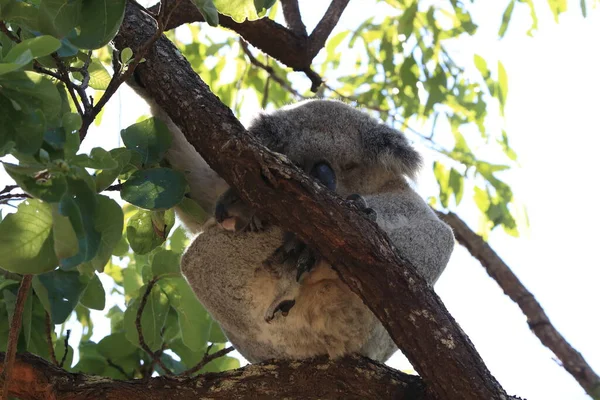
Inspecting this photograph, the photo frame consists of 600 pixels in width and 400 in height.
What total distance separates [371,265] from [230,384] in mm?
709

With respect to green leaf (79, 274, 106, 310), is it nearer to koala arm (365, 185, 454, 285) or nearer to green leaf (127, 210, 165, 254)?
green leaf (127, 210, 165, 254)

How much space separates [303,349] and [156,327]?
2.06ft

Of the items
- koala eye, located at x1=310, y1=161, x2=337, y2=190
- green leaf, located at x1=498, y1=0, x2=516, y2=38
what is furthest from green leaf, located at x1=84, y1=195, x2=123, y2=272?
green leaf, located at x1=498, y1=0, x2=516, y2=38

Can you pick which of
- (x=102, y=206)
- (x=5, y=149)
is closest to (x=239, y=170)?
(x=102, y=206)

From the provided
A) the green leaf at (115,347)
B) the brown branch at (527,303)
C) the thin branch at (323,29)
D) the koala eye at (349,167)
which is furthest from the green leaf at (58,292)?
the brown branch at (527,303)

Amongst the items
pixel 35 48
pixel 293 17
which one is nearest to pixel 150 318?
pixel 35 48

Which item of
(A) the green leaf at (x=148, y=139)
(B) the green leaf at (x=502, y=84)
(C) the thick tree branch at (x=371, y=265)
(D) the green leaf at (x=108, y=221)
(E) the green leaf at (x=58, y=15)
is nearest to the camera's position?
(D) the green leaf at (x=108, y=221)

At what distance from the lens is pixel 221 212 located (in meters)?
2.85

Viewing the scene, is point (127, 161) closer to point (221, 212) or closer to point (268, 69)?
point (221, 212)

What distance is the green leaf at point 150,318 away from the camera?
3.14 m

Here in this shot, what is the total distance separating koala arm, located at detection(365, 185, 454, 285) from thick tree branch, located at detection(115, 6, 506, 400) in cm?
43

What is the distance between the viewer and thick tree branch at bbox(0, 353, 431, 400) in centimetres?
267

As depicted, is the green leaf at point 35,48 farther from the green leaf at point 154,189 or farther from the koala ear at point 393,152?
the koala ear at point 393,152

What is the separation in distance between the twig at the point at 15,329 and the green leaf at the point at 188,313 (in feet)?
2.77
